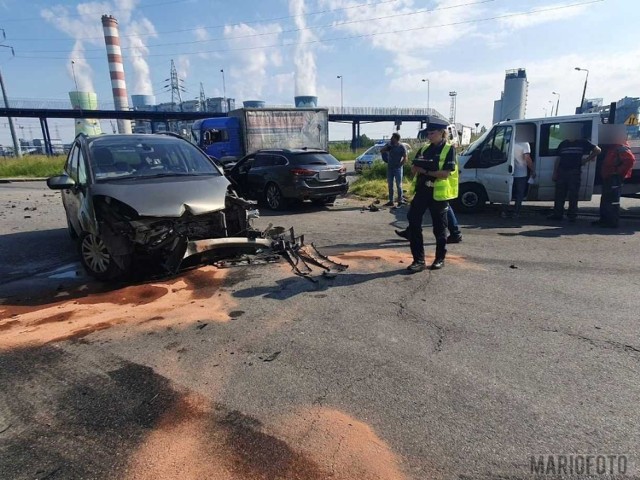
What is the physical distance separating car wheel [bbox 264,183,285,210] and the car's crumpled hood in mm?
5519

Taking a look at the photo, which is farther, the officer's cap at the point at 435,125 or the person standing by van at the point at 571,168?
the person standing by van at the point at 571,168

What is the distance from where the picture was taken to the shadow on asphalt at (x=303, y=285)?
4.79 metres

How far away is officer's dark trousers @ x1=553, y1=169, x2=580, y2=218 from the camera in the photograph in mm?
8820

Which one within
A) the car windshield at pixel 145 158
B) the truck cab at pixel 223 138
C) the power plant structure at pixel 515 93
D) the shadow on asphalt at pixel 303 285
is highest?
the power plant structure at pixel 515 93

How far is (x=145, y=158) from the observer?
5.93 m

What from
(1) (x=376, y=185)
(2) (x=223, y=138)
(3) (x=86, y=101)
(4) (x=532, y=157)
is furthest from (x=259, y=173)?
(3) (x=86, y=101)

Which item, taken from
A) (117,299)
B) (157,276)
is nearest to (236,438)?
(117,299)

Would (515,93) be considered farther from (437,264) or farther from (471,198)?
(437,264)

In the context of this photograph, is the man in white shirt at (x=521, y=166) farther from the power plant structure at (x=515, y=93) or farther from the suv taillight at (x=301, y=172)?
the power plant structure at (x=515, y=93)

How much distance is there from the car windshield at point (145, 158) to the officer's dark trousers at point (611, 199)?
7479 millimetres

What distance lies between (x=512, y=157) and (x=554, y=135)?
1.11 m

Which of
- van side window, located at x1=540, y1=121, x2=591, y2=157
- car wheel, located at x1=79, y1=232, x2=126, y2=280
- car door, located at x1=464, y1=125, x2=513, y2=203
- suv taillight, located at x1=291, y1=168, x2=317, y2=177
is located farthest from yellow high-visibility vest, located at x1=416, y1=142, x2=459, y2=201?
suv taillight, located at x1=291, y1=168, x2=317, y2=177

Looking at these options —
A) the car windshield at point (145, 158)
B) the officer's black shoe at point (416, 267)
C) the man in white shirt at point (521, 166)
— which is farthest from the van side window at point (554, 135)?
the car windshield at point (145, 158)

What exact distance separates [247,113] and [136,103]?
391 ft
